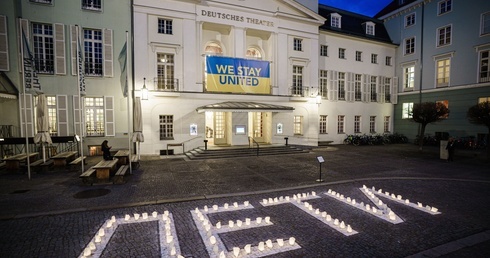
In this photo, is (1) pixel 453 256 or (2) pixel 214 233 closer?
(1) pixel 453 256

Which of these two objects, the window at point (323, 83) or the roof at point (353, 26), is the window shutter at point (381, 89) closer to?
the roof at point (353, 26)

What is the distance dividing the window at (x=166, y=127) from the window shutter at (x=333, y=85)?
50.5ft

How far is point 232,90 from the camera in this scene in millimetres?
18781

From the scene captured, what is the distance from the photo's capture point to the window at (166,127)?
17.2m

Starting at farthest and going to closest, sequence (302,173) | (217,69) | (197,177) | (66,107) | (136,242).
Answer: (217,69) → (66,107) → (302,173) → (197,177) → (136,242)

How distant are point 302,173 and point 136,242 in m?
7.98

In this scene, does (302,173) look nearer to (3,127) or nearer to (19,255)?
(19,255)

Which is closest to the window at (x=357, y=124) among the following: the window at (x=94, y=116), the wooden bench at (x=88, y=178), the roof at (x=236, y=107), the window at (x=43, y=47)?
the roof at (x=236, y=107)

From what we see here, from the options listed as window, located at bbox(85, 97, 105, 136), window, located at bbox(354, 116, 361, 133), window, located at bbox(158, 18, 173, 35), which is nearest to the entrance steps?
window, located at bbox(85, 97, 105, 136)

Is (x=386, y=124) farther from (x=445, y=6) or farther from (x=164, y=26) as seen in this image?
(x=164, y=26)

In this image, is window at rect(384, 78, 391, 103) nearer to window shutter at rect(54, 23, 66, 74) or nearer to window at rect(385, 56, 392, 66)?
window at rect(385, 56, 392, 66)

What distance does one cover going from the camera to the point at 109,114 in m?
16.2

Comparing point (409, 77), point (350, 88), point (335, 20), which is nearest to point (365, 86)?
point (350, 88)

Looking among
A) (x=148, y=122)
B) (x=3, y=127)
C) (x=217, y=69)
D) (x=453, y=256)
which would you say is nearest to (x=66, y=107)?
(x=3, y=127)
